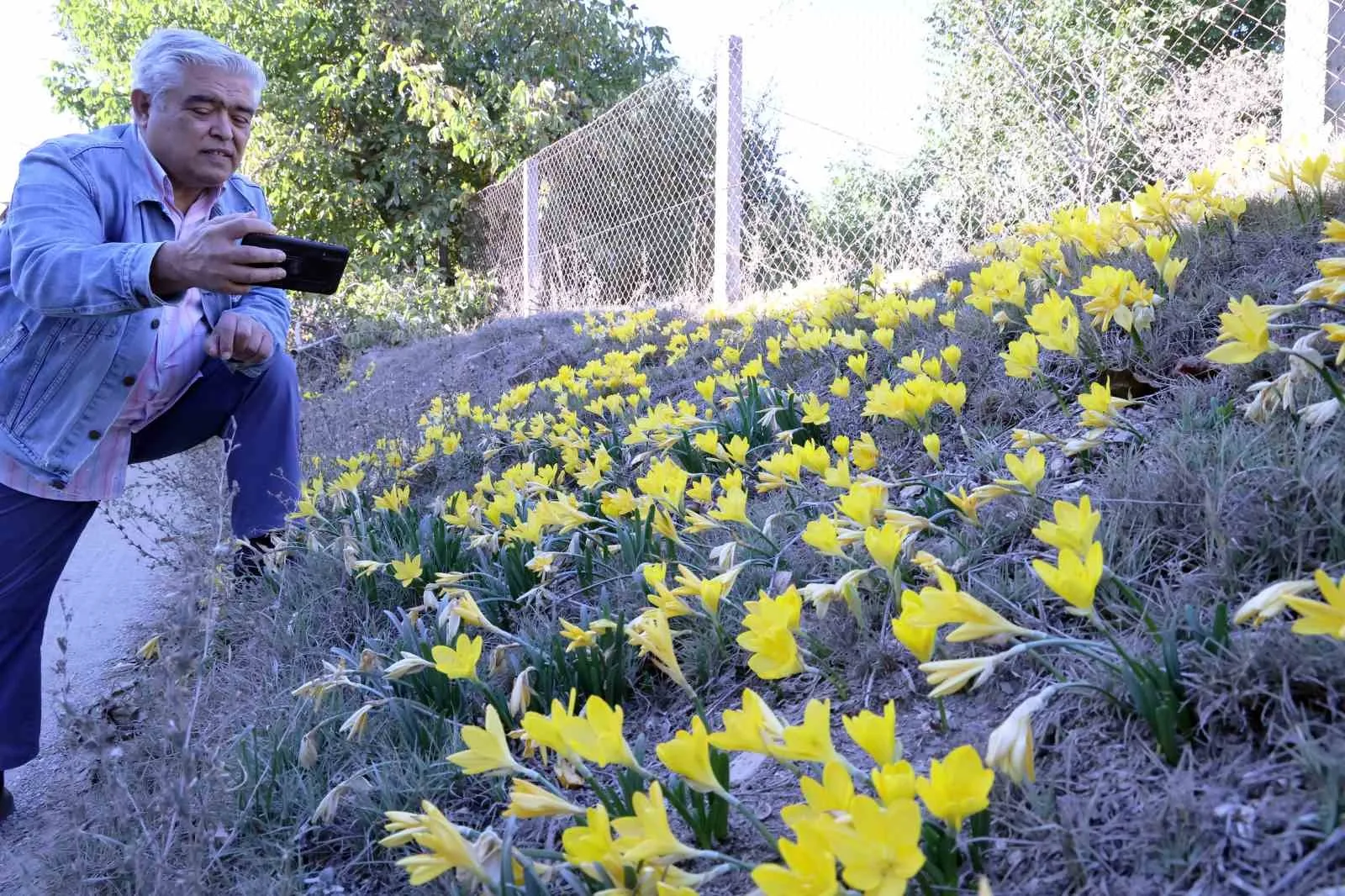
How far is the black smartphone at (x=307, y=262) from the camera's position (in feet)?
8.09

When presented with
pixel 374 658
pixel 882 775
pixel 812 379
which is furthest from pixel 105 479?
pixel 882 775

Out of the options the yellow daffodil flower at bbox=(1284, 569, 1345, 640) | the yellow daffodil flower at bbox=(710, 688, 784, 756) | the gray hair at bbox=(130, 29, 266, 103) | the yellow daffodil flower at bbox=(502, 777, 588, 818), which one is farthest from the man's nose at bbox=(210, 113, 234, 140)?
the yellow daffodil flower at bbox=(1284, 569, 1345, 640)

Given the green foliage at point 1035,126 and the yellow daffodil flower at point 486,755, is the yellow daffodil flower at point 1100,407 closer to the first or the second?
the yellow daffodil flower at point 486,755

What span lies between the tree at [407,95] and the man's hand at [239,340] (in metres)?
8.98

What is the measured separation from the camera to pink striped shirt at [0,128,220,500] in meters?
2.56

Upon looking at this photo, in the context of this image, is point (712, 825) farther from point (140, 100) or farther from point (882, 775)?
point (140, 100)

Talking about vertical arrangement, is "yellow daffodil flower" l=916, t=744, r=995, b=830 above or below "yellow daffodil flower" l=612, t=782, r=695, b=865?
above

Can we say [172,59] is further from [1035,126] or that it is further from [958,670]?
[1035,126]

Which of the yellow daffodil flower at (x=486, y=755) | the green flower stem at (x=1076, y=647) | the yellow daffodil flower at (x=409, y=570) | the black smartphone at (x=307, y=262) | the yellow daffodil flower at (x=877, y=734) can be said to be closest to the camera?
the yellow daffodil flower at (x=877, y=734)

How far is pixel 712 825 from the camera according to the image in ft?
3.52

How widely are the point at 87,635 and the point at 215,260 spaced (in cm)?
204

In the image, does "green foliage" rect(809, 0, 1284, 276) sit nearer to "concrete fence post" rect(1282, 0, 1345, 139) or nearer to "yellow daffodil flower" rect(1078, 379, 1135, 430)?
"concrete fence post" rect(1282, 0, 1345, 139)

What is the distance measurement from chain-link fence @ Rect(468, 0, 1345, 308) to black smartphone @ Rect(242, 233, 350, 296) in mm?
2822

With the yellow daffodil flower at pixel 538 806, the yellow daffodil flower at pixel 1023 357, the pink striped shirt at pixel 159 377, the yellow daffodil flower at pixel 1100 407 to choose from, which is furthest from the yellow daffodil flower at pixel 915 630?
the pink striped shirt at pixel 159 377
